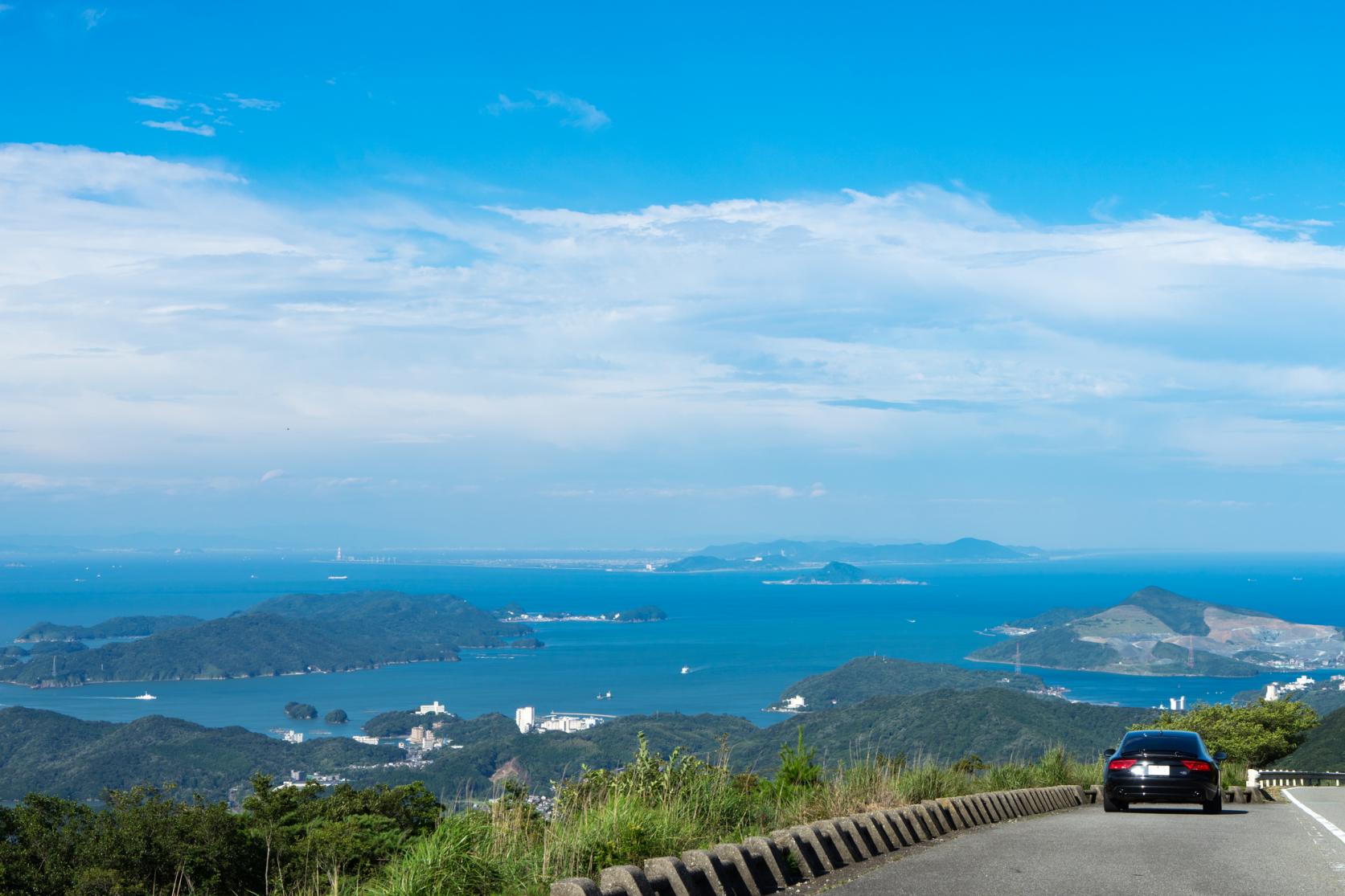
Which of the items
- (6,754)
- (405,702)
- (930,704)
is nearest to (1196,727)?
(930,704)

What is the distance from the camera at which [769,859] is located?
22.6 ft

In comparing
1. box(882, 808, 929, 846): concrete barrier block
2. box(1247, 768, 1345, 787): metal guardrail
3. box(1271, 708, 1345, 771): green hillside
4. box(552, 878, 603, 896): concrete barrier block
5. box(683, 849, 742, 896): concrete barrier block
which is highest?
box(552, 878, 603, 896): concrete barrier block

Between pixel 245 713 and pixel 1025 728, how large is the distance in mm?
96847

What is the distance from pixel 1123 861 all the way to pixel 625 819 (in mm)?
4012

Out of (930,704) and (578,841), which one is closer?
(578,841)

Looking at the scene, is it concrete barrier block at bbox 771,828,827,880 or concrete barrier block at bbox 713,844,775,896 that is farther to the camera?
concrete barrier block at bbox 771,828,827,880

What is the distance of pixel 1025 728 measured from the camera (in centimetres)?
9681

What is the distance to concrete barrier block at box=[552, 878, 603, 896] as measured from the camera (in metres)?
5.16

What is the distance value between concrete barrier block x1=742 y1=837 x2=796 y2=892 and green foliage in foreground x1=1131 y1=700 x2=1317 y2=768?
49817mm

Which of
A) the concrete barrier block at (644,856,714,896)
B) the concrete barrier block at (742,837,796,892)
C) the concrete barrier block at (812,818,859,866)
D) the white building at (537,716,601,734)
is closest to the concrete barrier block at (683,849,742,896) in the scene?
the concrete barrier block at (644,856,714,896)

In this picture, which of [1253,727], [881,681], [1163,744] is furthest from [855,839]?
[881,681]

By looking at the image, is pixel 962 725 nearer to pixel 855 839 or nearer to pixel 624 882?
pixel 855 839

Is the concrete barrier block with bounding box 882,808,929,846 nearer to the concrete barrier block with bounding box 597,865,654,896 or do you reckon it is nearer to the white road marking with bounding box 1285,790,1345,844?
the concrete barrier block with bounding box 597,865,654,896

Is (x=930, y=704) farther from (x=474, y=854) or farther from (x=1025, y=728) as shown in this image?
(x=474, y=854)
